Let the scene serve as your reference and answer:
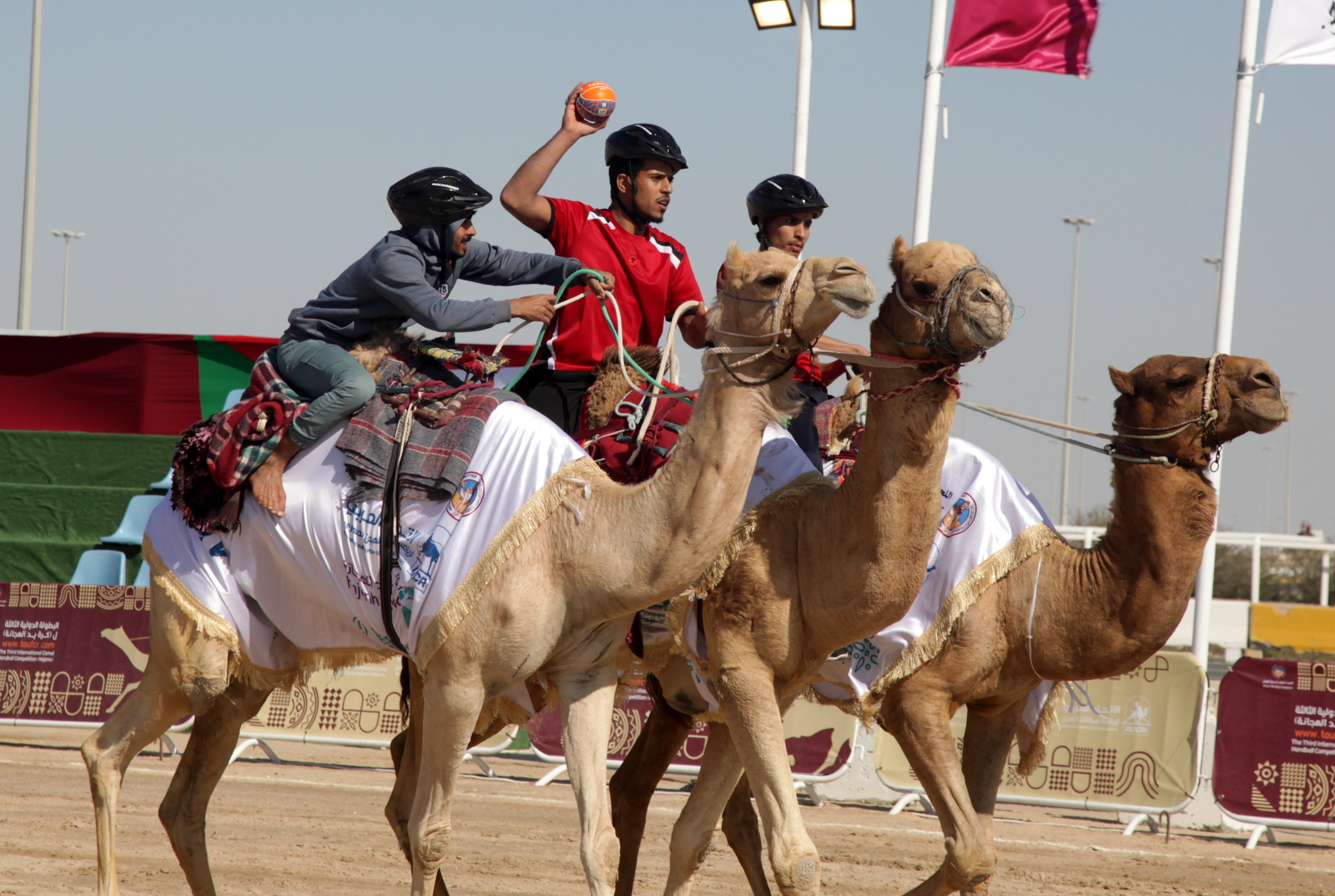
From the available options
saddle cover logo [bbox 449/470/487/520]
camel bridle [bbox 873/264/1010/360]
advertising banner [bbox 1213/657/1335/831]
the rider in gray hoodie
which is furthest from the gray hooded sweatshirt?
advertising banner [bbox 1213/657/1335/831]

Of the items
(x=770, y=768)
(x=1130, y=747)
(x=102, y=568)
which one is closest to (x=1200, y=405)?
(x=770, y=768)

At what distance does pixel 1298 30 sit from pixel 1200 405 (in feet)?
20.6

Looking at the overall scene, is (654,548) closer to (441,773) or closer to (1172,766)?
(441,773)

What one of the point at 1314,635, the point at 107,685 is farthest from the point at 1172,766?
the point at 1314,635

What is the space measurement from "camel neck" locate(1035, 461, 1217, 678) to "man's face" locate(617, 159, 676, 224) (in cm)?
231

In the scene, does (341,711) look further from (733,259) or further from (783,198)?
(733,259)

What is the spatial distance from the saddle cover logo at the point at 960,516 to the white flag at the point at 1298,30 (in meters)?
6.45

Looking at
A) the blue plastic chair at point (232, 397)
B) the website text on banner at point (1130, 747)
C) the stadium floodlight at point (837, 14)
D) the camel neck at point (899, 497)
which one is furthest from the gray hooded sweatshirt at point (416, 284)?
the blue plastic chair at point (232, 397)

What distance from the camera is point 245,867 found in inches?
274

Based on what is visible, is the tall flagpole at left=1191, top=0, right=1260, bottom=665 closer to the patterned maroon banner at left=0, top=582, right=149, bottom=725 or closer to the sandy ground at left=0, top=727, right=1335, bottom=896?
the sandy ground at left=0, top=727, right=1335, bottom=896

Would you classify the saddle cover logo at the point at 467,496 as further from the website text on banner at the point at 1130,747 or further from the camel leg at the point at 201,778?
the website text on banner at the point at 1130,747

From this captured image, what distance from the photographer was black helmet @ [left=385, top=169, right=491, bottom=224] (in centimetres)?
539

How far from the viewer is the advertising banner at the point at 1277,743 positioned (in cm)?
941

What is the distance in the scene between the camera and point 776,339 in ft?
14.9
